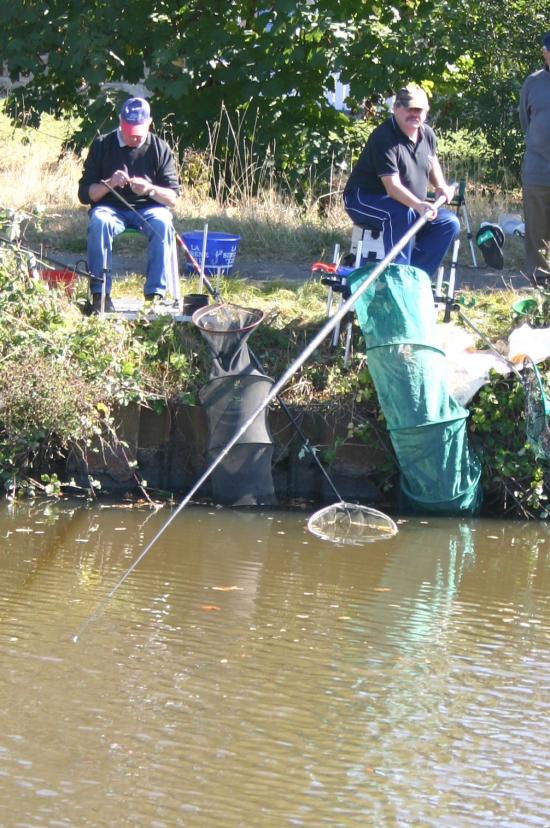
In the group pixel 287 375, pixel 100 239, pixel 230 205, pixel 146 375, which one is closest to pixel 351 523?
pixel 287 375

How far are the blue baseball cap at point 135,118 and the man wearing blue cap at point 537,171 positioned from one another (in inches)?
103

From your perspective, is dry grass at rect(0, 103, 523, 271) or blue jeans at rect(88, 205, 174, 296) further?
dry grass at rect(0, 103, 523, 271)

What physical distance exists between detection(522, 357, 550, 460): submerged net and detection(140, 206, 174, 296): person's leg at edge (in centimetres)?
230

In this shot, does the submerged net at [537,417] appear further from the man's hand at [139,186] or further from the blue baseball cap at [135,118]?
the blue baseball cap at [135,118]

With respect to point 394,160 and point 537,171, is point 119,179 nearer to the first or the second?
point 394,160

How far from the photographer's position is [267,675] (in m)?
5.11

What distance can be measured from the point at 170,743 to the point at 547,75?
603 centimetres

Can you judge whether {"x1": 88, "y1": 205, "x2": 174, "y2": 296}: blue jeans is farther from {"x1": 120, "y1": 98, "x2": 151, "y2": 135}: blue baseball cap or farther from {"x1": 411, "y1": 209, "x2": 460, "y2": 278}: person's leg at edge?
{"x1": 411, "y1": 209, "x2": 460, "y2": 278}: person's leg at edge

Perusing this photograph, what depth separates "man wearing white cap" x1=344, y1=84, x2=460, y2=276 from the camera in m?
7.96

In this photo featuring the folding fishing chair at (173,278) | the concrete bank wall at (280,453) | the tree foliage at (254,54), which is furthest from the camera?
the tree foliage at (254,54)

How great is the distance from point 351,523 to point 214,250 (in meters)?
2.59

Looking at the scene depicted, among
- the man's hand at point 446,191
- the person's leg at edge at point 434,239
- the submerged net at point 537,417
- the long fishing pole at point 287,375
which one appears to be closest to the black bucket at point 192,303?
the long fishing pole at point 287,375

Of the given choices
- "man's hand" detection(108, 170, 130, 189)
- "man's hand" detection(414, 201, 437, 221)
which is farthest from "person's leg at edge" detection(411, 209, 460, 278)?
"man's hand" detection(108, 170, 130, 189)

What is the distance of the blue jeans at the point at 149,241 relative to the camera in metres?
8.20
